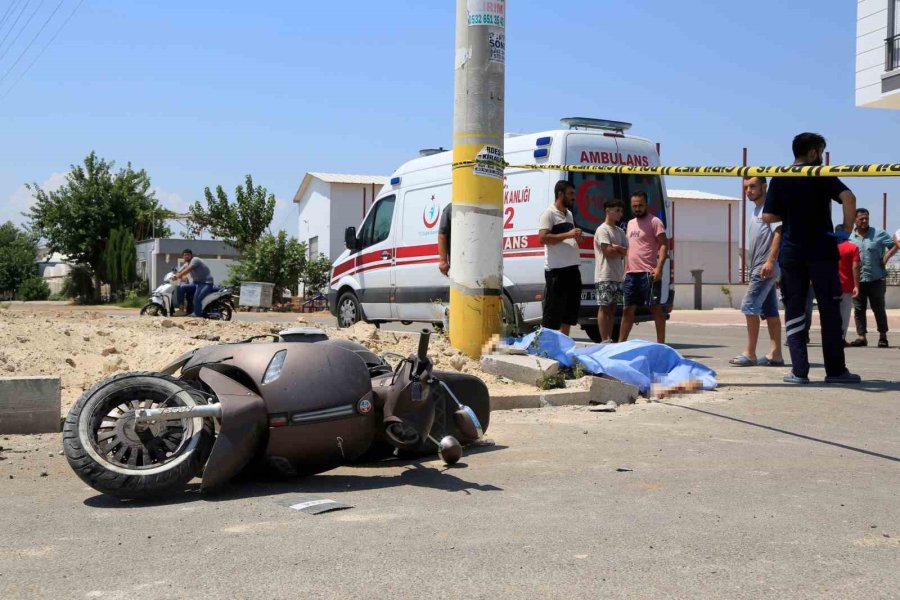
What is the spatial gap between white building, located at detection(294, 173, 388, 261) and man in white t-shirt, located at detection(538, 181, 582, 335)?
3627 centimetres

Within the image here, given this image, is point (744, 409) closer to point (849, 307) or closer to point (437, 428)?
point (437, 428)

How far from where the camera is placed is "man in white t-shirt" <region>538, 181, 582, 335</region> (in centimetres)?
953

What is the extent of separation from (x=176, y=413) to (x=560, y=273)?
19.4ft

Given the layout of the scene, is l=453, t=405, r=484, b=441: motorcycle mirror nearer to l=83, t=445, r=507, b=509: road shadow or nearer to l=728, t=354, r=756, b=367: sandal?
l=83, t=445, r=507, b=509: road shadow

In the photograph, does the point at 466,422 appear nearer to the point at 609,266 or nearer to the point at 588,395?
the point at 588,395

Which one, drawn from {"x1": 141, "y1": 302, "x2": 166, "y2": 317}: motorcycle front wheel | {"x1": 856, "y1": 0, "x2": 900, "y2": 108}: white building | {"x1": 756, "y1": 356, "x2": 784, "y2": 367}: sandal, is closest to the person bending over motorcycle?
{"x1": 141, "y1": 302, "x2": 166, "y2": 317}: motorcycle front wheel

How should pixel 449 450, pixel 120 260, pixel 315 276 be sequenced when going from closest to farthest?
pixel 449 450
pixel 315 276
pixel 120 260

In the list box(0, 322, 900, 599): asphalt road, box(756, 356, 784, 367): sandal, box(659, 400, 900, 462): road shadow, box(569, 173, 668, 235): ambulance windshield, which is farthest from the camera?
box(569, 173, 668, 235): ambulance windshield

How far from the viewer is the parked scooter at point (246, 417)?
13.6ft

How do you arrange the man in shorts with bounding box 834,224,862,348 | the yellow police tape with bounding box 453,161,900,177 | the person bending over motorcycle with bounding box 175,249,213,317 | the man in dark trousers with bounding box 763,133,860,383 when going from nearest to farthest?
1. the yellow police tape with bounding box 453,161,900,177
2. the man in dark trousers with bounding box 763,133,860,383
3. the man in shorts with bounding box 834,224,862,348
4. the person bending over motorcycle with bounding box 175,249,213,317

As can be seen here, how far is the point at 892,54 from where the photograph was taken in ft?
79.6

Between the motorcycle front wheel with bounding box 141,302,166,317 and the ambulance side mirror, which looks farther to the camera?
the motorcycle front wheel with bounding box 141,302,166,317

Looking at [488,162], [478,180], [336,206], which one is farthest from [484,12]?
[336,206]

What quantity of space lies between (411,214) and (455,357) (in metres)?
5.91
